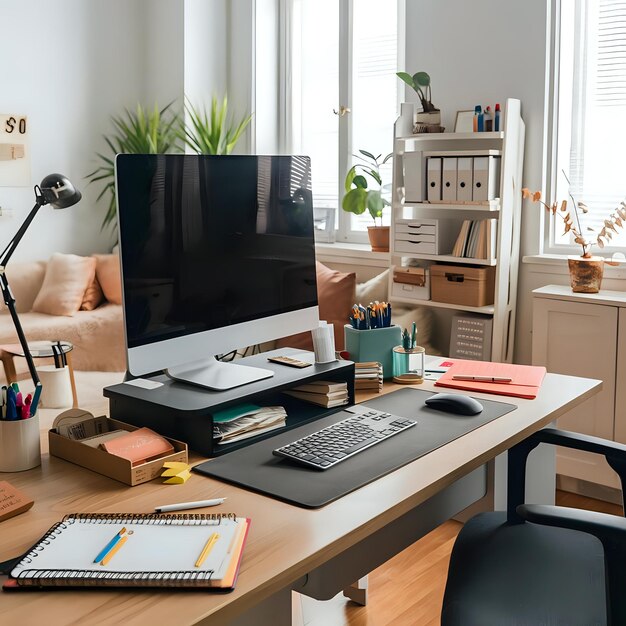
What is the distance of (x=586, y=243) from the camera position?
10.7 feet

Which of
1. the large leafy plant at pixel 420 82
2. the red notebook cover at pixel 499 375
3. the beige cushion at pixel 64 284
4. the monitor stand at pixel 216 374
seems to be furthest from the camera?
the beige cushion at pixel 64 284

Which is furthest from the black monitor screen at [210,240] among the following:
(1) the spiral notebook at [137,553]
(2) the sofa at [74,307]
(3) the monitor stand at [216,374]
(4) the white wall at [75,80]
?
(4) the white wall at [75,80]

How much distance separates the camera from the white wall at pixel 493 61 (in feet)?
11.5

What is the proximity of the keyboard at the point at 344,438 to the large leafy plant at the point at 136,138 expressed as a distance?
3458 millimetres

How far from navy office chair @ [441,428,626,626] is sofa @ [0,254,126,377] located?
2.80 metres

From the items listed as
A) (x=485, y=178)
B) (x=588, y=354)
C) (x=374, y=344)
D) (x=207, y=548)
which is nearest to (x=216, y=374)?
(x=374, y=344)

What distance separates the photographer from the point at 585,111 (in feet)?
11.5

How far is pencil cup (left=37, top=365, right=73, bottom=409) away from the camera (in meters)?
2.02

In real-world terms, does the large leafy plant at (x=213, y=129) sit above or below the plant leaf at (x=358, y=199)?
above

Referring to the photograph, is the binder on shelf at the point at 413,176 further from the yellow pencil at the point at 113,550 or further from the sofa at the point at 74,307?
the yellow pencil at the point at 113,550

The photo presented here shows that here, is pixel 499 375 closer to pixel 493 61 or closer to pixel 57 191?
pixel 57 191

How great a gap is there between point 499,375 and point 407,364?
25 centimetres

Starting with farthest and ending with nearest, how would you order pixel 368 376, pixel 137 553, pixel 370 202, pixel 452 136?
pixel 370 202 → pixel 452 136 → pixel 368 376 → pixel 137 553

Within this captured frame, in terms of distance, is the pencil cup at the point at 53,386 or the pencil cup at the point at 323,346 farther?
the pencil cup at the point at 53,386
